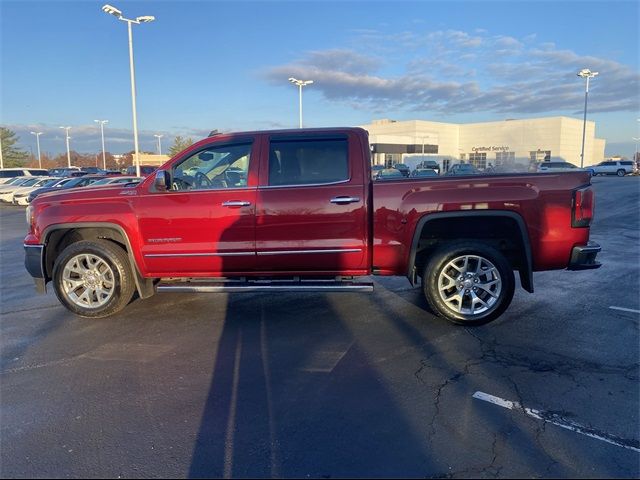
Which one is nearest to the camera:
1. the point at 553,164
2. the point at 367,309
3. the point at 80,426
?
the point at 80,426

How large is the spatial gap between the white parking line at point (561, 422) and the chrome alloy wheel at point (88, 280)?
13.6ft

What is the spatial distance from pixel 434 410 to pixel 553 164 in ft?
167

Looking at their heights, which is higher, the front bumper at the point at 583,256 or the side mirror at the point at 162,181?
the side mirror at the point at 162,181

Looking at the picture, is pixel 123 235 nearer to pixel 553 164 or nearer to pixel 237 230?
pixel 237 230

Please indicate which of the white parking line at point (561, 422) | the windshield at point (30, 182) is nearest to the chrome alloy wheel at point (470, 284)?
the white parking line at point (561, 422)

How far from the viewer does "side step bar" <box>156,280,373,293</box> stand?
4957 millimetres

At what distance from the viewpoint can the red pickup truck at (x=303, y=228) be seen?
4.81m

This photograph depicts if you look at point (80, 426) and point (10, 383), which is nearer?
point (80, 426)

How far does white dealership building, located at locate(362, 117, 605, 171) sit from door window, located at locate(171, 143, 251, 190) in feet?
221

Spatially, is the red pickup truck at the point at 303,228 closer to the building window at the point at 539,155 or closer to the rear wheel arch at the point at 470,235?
the rear wheel arch at the point at 470,235

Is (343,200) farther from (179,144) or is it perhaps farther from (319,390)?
(179,144)

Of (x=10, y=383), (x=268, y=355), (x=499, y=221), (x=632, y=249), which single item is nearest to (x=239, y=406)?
(x=268, y=355)

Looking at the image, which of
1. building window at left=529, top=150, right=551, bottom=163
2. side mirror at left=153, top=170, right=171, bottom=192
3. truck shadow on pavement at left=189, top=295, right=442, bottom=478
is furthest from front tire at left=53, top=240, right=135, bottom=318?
building window at left=529, top=150, right=551, bottom=163

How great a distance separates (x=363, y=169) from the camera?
506 centimetres
